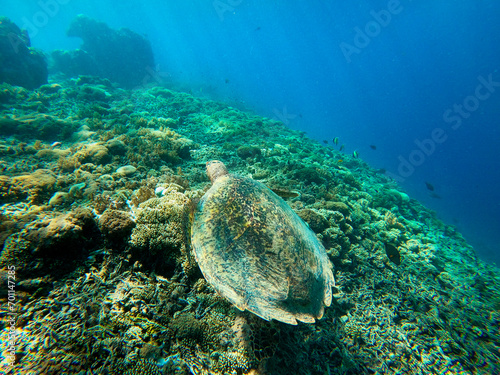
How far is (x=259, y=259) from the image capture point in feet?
7.42

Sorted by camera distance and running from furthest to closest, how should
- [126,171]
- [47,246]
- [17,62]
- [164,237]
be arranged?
[17,62], [126,171], [164,237], [47,246]

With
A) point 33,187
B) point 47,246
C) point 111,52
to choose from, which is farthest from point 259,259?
point 111,52

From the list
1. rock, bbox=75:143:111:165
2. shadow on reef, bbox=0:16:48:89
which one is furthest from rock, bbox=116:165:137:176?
shadow on reef, bbox=0:16:48:89

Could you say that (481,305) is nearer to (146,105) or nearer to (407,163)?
(146,105)

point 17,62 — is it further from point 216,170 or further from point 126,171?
point 216,170

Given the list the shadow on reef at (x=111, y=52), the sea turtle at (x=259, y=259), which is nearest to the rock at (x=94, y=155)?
the sea turtle at (x=259, y=259)

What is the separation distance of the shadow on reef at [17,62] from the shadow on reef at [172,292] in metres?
13.1

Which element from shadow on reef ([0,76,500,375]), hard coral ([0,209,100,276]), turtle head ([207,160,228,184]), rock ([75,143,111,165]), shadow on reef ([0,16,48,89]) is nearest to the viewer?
shadow on reef ([0,76,500,375])

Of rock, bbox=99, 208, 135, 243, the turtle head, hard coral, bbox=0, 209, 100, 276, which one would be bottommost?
hard coral, bbox=0, 209, 100, 276

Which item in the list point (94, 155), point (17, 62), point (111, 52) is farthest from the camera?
point (111, 52)

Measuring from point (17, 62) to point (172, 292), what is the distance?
845 inches

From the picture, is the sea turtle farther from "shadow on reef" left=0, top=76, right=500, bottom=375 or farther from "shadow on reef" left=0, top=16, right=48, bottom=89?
"shadow on reef" left=0, top=16, right=48, bottom=89

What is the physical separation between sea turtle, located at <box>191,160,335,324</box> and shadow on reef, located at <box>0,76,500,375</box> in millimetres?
522

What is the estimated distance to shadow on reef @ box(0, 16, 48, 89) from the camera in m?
12.7
